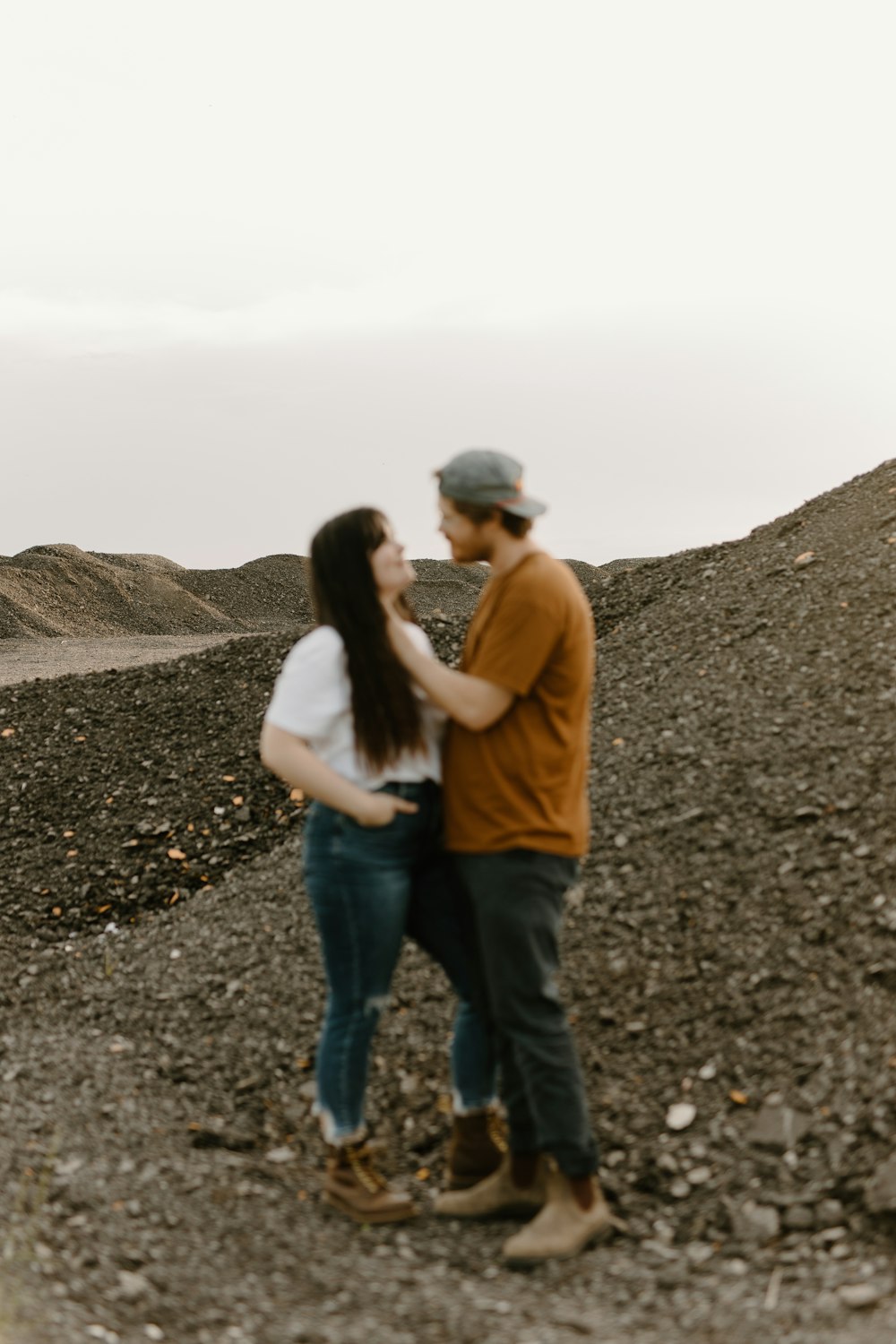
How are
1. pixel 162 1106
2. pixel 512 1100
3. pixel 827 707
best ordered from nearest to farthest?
pixel 512 1100
pixel 162 1106
pixel 827 707

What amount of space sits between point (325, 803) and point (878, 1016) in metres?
2.09

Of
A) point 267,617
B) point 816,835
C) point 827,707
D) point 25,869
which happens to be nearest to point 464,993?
point 816,835

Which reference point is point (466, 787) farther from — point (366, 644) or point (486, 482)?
point (486, 482)

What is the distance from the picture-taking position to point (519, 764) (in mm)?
3219

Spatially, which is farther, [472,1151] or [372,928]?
[472,1151]

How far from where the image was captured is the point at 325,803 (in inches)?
130

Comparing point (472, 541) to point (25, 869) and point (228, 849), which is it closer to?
point (228, 849)

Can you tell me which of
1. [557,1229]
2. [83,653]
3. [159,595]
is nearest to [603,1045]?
[557,1229]

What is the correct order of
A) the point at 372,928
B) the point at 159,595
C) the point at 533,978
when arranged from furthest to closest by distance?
the point at 159,595, the point at 372,928, the point at 533,978

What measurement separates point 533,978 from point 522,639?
840 millimetres

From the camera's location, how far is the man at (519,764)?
3188 mm

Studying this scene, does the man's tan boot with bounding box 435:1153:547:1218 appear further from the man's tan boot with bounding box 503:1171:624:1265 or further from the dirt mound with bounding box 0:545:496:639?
the dirt mound with bounding box 0:545:496:639

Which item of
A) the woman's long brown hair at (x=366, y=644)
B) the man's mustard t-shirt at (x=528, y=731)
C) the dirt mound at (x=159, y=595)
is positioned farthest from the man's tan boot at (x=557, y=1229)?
the dirt mound at (x=159, y=595)

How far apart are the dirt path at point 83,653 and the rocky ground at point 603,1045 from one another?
9605 mm
